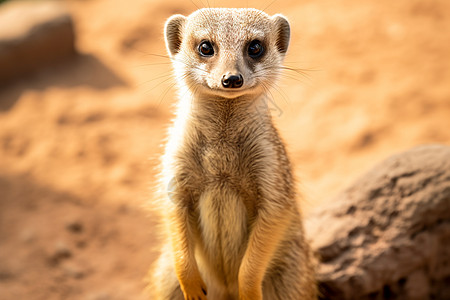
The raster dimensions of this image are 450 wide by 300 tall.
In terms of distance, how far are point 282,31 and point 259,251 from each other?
1.19 m

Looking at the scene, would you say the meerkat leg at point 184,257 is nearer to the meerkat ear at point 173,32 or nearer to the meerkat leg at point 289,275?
the meerkat leg at point 289,275

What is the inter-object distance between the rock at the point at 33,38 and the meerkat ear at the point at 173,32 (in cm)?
384

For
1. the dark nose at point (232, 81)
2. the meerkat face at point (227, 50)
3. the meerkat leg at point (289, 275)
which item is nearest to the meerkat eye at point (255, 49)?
the meerkat face at point (227, 50)

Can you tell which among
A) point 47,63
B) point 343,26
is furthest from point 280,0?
point 47,63

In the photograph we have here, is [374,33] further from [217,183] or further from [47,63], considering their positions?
[217,183]

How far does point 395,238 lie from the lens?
121 inches

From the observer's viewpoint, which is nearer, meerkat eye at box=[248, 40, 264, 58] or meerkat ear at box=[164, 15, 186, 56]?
meerkat eye at box=[248, 40, 264, 58]

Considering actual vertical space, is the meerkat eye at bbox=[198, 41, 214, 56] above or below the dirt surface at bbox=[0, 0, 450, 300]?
below

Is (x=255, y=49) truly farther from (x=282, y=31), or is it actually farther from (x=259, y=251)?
(x=259, y=251)

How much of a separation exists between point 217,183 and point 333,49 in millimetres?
4362

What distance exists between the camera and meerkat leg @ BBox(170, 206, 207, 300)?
2658 mm

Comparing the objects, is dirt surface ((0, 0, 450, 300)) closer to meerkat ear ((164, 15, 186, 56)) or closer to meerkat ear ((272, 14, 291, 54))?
meerkat ear ((272, 14, 291, 54))

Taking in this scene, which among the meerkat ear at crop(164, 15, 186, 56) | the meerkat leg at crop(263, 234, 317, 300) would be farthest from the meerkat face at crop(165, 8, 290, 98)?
the meerkat leg at crop(263, 234, 317, 300)

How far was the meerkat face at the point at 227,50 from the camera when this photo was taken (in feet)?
7.82
